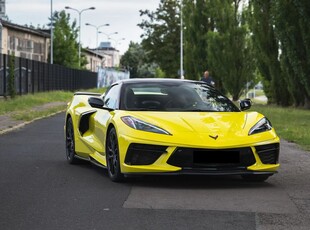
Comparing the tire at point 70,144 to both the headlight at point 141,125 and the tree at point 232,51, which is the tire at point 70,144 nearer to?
the headlight at point 141,125

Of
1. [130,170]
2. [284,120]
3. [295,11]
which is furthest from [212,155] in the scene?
[295,11]

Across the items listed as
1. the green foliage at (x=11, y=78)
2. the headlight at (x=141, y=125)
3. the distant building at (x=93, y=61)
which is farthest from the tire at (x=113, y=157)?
the distant building at (x=93, y=61)

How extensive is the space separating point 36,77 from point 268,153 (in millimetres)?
34038

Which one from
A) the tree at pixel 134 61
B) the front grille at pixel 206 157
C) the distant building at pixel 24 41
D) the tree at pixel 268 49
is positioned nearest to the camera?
the front grille at pixel 206 157

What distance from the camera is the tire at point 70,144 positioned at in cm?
970

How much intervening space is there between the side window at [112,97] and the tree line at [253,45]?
49.7ft

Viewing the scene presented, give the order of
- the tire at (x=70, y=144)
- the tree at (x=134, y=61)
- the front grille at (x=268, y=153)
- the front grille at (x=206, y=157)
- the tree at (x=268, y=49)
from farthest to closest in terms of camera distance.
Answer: the tree at (x=134, y=61) < the tree at (x=268, y=49) < the tire at (x=70, y=144) < the front grille at (x=268, y=153) < the front grille at (x=206, y=157)

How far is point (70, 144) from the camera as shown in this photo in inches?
390

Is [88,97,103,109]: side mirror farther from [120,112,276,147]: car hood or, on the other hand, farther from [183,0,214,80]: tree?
[183,0,214,80]: tree

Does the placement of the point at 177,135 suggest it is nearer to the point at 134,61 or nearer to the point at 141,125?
the point at 141,125

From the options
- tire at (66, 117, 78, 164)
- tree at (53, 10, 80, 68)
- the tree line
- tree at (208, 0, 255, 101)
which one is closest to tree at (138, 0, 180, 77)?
tree at (53, 10, 80, 68)

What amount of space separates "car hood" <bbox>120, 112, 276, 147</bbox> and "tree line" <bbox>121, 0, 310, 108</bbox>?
15996 millimetres

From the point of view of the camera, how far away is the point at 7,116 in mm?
21219

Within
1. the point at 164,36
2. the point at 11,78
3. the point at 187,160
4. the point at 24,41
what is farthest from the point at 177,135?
the point at 164,36
